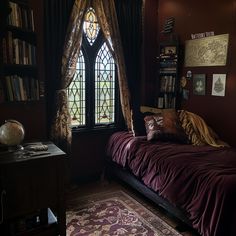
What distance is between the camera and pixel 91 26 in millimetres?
3248

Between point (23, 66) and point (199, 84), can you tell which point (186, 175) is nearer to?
point (199, 84)

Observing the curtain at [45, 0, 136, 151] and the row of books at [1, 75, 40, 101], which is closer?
the row of books at [1, 75, 40, 101]

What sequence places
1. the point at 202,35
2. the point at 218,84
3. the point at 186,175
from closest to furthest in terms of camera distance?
1. the point at 186,175
2. the point at 218,84
3. the point at 202,35

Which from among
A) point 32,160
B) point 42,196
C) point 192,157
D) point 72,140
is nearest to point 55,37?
point 72,140

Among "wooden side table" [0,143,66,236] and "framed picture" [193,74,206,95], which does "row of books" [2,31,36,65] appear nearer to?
"wooden side table" [0,143,66,236]

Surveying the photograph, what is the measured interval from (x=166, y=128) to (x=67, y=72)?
1351 mm

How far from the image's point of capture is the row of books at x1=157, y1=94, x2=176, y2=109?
137 inches

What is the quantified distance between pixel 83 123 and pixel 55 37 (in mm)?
1162

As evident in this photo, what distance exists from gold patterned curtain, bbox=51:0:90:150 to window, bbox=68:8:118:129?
213mm

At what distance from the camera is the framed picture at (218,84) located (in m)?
2.86

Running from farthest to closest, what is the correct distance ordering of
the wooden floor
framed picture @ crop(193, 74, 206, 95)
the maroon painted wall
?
framed picture @ crop(193, 74, 206, 95), the maroon painted wall, the wooden floor

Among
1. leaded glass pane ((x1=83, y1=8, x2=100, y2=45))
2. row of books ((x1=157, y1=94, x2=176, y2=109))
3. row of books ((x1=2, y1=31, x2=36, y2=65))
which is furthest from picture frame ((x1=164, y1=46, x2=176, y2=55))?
row of books ((x1=2, y1=31, x2=36, y2=65))

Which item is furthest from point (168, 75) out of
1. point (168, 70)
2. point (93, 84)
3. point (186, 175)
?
point (186, 175)

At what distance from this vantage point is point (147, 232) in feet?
7.58
